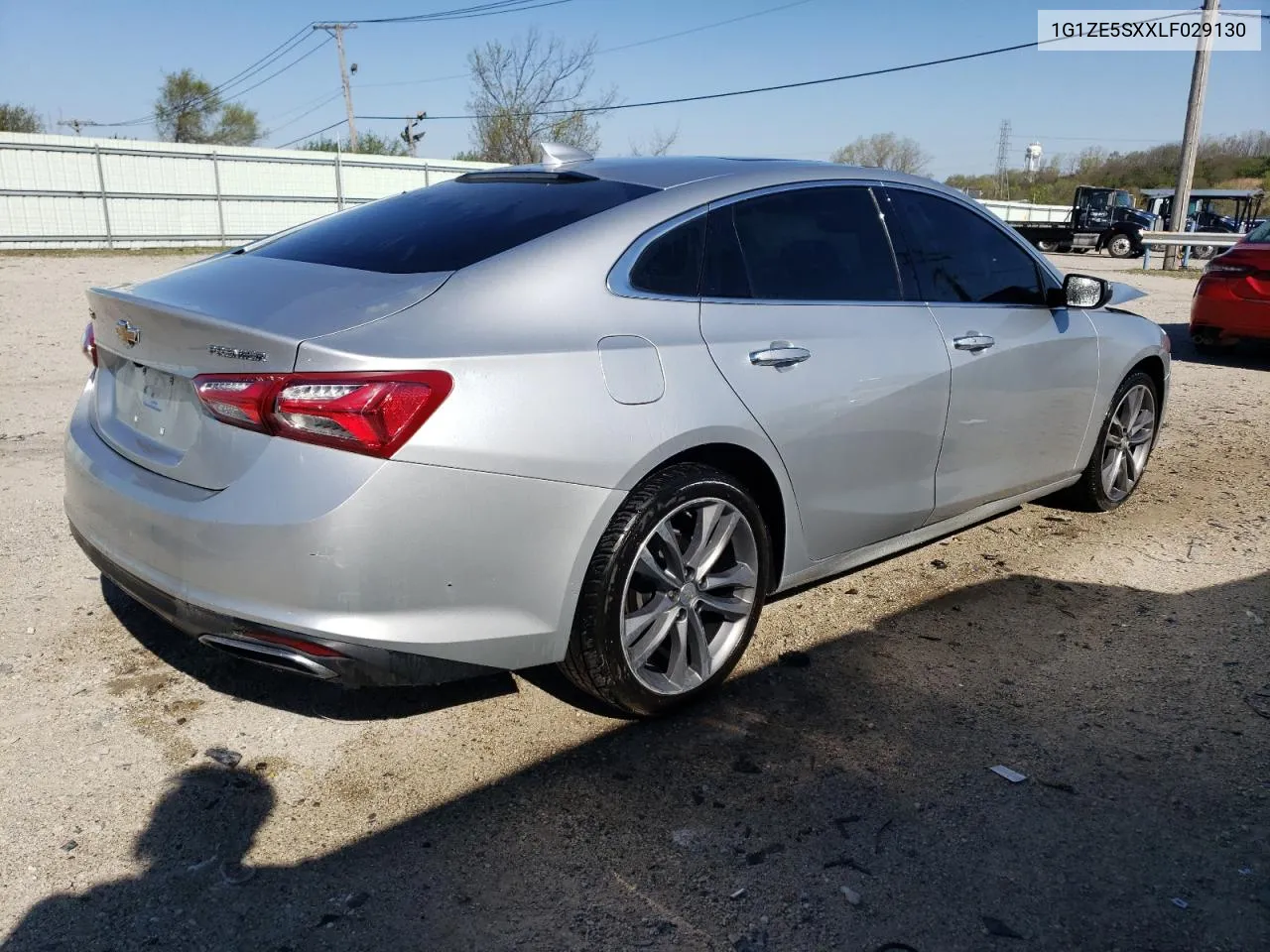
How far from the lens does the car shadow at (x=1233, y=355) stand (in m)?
10.3

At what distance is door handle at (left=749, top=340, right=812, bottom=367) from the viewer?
3.16 m

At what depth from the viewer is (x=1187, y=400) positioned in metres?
8.40

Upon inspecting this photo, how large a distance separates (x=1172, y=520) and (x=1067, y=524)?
1.93 ft

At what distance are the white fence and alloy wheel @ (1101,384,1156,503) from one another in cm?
2013

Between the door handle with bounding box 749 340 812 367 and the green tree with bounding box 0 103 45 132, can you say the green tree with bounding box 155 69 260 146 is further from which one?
the door handle with bounding box 749 340 812 367

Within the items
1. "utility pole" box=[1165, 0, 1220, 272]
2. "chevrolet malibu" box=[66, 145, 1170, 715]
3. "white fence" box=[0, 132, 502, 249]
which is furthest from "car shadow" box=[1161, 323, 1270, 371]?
"white fence" box=[0, 132, 502, 249]

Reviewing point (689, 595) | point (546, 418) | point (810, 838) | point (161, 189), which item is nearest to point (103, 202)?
point (161, 189)

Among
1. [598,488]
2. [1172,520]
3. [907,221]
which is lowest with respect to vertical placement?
[1172,520]

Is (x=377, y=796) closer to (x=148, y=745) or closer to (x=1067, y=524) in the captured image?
(x=148, y=745)

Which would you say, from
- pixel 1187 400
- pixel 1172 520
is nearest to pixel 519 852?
pixel 1172 520

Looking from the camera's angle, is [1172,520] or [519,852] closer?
[519,852]

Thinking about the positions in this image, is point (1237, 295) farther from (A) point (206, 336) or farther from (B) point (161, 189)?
(B) point (161, 189)

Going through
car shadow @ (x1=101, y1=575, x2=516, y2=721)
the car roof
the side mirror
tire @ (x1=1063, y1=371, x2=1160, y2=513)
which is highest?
the car roof

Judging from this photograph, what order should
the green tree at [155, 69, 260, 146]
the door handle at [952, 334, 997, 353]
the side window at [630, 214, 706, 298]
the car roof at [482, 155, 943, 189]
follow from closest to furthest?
1. the side window at [630, 214, 706, 298]
2. the car roof at [482, 155, 943, 189]
3. the door handle at [952, 334, 997, 353]
4. the green tree at [155, 69, 260, 146]
